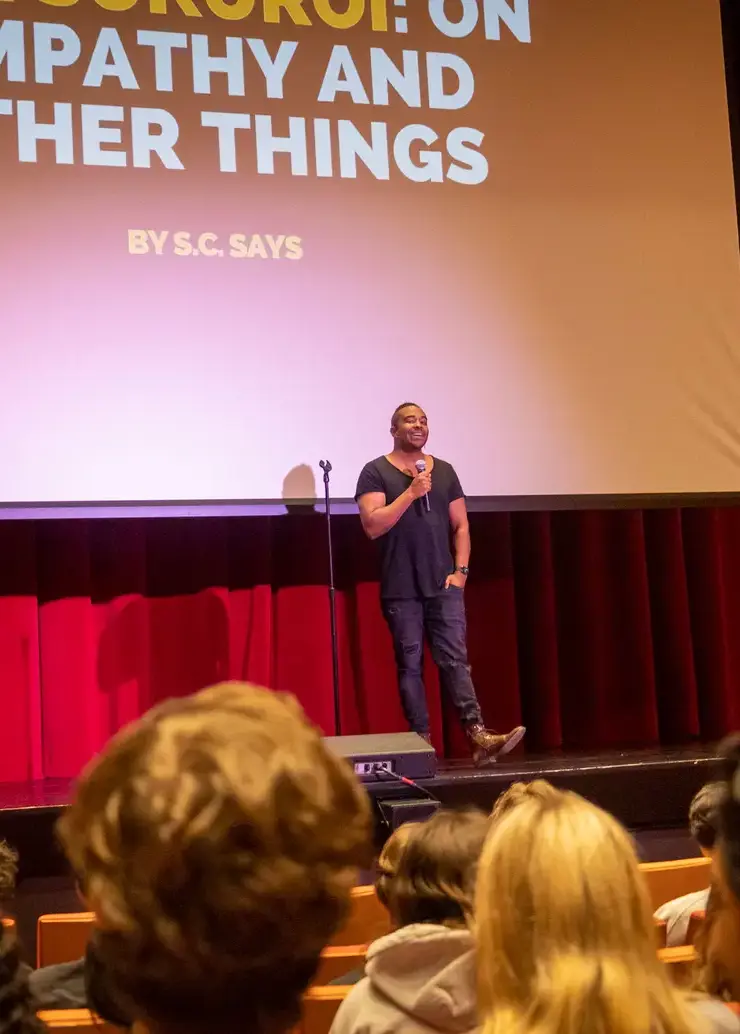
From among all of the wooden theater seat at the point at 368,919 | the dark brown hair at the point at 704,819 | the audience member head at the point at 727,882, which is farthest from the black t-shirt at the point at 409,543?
the audience member head at the point at 727,882

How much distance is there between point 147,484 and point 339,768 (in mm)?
3500

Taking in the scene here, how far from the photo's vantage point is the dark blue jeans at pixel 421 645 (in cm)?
407

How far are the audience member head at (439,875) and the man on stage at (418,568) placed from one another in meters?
2.59

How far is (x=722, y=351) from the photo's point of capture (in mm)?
4723

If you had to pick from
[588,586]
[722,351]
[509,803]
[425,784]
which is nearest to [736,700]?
[588,586]

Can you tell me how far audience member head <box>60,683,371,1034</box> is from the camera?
654 mm

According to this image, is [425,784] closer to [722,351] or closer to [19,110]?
[722,351]

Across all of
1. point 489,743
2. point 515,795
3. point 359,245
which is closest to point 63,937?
point 515,795

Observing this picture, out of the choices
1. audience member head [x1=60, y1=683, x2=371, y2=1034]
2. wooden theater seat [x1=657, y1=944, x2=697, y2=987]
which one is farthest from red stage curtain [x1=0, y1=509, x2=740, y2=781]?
audience member head [x1=60, y1=683, x2=371, y2=1034]

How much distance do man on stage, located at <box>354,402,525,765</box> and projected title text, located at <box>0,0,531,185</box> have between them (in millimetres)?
1134

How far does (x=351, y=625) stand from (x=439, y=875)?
3488mm

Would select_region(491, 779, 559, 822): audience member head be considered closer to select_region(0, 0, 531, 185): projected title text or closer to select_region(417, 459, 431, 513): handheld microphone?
select_region(417, 459, 431, 513): handheld microphone

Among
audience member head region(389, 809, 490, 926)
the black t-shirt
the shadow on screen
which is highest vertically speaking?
the shadow on screen

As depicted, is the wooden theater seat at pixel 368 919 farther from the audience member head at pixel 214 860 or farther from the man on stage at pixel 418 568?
the man on stage at pixel 418 568
